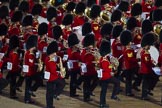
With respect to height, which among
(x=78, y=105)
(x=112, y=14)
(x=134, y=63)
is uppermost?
(x=112, y=14)

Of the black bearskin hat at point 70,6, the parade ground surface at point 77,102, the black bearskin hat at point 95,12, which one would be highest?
the black bearskin hat at point 70,6

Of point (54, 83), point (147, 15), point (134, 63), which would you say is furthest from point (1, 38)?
point (147, 15)

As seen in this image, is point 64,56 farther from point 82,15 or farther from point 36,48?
point 82,15

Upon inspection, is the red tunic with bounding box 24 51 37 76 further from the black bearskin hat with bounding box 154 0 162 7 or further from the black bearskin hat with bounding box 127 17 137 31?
the black bearskin hat with bounding box 154 0 162 7

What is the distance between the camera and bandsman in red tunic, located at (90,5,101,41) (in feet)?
48.1

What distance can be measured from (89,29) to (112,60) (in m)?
1.85

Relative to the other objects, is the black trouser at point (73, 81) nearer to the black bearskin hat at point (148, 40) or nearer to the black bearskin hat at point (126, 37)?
the black bearskin hat at point (126, 37)

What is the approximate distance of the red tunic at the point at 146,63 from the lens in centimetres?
1302

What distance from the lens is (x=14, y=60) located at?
41.7 feet

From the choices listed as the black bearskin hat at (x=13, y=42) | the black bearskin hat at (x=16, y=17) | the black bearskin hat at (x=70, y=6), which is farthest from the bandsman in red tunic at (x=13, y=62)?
the black bearskin hat at (x=70, y=6)

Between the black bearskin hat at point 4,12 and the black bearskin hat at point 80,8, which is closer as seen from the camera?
the black bearskin hat at point 4,12

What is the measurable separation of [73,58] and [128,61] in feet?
4.37

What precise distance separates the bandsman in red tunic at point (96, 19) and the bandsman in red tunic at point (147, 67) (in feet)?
5.62

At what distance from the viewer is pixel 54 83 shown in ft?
39.5
